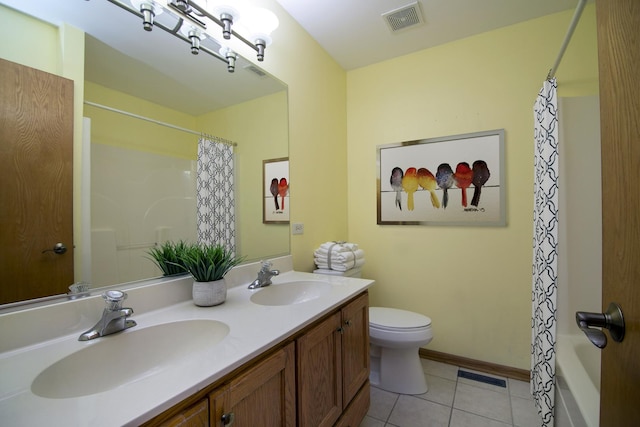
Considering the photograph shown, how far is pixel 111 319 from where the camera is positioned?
0.84m

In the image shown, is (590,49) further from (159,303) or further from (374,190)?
(159,303)

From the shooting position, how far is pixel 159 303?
1078 millimetres

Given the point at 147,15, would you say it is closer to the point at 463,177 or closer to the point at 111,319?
the point at 111,319

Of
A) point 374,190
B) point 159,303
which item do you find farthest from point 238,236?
point 374,190

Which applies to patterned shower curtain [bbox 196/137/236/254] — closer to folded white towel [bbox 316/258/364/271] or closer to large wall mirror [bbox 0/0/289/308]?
large wall mirror [bbox 0/0/289/308]

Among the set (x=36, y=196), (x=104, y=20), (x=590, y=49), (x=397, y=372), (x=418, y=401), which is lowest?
(x=418, y=401)

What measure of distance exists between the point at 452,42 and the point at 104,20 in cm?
226

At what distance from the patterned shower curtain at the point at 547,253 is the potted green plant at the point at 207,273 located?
A: 1.59 meters

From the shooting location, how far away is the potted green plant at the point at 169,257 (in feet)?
3.72

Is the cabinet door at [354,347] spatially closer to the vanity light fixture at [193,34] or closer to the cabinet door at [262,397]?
the cabinet door at [262,397]

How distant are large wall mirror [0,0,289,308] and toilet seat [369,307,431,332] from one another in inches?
38.9

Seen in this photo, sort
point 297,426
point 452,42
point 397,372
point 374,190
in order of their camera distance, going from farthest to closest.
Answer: point 374,190 → point 452,42 → point 397,372 → point 297,426

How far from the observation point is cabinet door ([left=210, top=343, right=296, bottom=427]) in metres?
0.69

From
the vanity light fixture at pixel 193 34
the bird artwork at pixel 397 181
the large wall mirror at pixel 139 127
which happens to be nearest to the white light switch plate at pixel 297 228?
the large wall mirror at pixel 139 127
